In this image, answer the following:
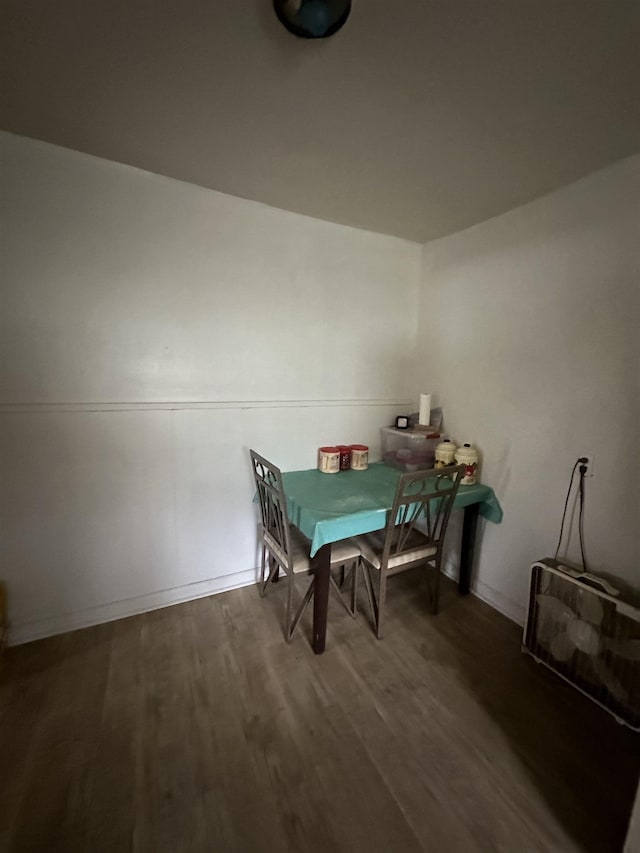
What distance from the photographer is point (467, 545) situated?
210 cm

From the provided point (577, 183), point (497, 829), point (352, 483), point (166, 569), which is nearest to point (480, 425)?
point (352, 483)

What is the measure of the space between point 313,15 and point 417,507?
1756 mm

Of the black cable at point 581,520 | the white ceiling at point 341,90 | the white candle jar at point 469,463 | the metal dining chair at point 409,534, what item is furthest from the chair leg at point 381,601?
the white ceiling at point 341,90

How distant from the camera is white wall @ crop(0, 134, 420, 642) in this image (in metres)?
1.51

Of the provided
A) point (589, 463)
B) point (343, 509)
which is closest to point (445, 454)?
point (589, 463)

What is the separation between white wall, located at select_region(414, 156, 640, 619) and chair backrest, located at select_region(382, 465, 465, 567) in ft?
1.44

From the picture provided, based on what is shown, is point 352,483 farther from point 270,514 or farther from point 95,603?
point 95,603

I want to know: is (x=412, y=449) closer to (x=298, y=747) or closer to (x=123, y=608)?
(x=298, y=747)

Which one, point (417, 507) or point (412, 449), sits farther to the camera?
point (412, 449)

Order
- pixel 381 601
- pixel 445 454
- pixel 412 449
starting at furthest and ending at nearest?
pixel 412 449, pixel 445 454, pixel 381 601

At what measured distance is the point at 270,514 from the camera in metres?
1.82

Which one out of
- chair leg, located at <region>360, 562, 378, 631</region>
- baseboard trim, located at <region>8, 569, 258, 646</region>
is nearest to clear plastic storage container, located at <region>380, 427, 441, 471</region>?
chair leg, located at <region>360, 562, 378, 631</region>

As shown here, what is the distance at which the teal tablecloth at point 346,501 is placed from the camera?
153cm

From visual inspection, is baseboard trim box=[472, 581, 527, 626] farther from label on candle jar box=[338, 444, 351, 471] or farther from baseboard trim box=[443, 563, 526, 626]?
label on candle jar box=[338, 444, 351, 471]
